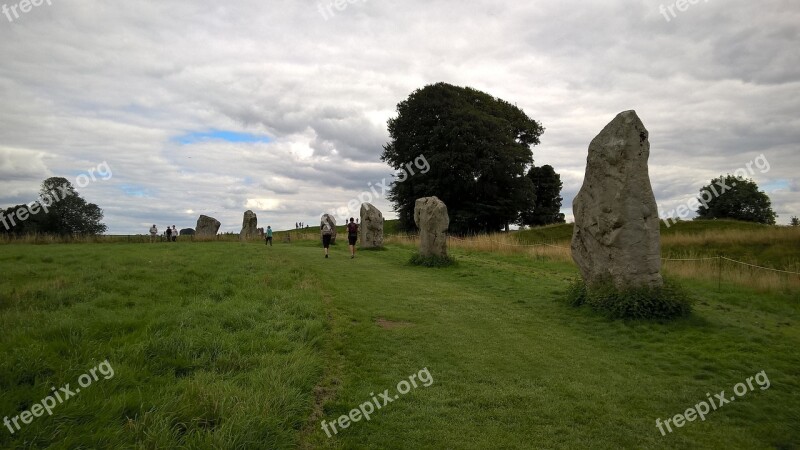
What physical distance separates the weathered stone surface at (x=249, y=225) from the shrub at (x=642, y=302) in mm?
37297

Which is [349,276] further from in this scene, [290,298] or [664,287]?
[664,287]

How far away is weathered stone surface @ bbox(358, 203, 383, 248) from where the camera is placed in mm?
28984

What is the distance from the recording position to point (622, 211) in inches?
449

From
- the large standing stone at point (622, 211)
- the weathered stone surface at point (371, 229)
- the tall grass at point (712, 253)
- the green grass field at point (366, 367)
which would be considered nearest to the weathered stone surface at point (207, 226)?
the tall grass at point (712, 253)

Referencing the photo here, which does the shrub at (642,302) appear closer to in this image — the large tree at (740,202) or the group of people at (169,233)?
the group of people at (169,233)

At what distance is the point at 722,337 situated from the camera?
30.2 ft

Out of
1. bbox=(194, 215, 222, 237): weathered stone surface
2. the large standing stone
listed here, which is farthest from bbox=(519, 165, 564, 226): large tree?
the large standing stone

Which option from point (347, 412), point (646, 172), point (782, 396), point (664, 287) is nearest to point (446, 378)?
point (347, 412)

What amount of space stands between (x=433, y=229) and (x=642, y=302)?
430 inches

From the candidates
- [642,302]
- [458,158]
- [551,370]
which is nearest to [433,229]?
[642,302]

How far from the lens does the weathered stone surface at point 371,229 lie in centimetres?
2898

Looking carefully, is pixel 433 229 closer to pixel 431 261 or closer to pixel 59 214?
pixel 431 261

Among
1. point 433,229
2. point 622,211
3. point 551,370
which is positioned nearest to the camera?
point 551,370

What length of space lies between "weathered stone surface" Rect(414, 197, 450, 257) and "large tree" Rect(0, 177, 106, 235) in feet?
125
